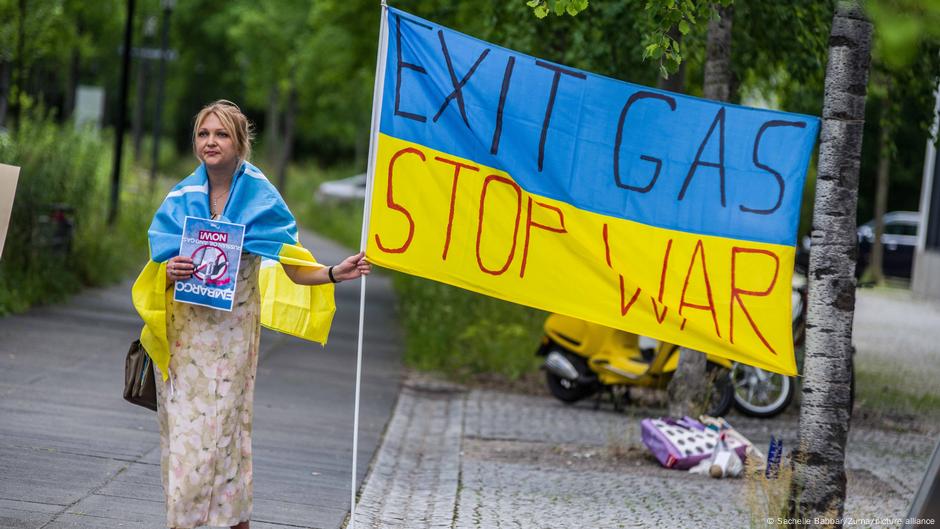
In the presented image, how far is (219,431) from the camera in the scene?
473 cm

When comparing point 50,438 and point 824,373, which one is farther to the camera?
point 50,438

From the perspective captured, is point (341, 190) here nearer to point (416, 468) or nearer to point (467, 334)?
point (467, 334)

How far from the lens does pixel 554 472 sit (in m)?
8.05

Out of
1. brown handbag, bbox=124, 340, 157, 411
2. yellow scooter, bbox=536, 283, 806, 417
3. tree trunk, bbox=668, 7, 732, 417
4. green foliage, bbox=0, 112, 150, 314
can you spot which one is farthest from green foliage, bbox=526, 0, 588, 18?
green foliage, bbox=0, 112, 150, 314

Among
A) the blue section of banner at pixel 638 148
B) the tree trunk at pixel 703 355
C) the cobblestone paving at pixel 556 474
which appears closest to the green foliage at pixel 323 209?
the cobblestone paving at pixel 556 474

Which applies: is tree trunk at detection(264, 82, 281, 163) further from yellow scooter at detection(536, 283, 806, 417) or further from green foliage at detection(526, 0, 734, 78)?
green foliage at detection(526, 0, 734, 78)

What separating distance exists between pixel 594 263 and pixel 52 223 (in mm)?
8786

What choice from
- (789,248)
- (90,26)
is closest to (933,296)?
(90,26)

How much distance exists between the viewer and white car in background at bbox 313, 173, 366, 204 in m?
39.0

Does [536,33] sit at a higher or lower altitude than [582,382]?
higher

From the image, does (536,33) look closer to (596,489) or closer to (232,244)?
(596,489)

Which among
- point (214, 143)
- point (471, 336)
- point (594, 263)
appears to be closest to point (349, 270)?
point (214, 143)

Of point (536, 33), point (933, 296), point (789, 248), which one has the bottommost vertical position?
point (933, 296)

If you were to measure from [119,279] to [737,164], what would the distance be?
455 inches
